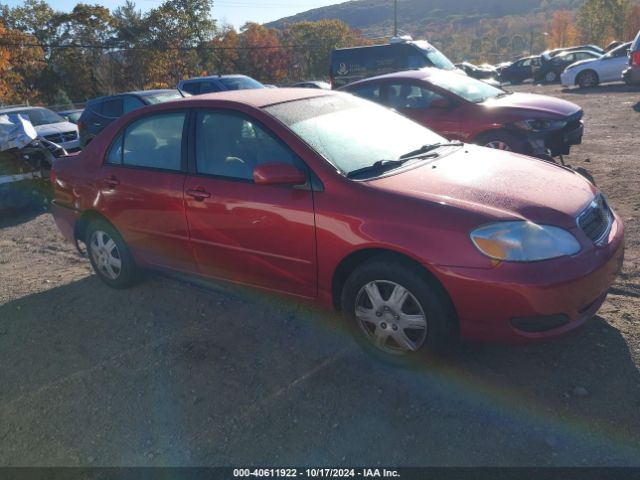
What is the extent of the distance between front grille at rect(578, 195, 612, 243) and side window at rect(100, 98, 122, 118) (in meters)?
10.5

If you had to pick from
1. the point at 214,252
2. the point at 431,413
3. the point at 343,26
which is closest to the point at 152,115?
the point at 214,252

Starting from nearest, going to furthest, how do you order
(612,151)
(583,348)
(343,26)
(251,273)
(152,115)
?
(583,348), (251,273), (152,115), (612,151), (343,26)

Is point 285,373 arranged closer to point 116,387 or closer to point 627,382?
point 116,387

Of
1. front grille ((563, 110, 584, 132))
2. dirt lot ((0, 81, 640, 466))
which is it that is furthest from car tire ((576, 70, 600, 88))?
dirt lot ((0, 81, 640, 466))

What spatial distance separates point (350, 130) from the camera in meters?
3.87

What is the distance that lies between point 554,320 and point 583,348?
23.8 inches

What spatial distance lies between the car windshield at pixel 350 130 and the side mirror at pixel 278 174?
0.75 ft

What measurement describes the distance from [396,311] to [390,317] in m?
0.06

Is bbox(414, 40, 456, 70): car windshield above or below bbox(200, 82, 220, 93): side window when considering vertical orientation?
above

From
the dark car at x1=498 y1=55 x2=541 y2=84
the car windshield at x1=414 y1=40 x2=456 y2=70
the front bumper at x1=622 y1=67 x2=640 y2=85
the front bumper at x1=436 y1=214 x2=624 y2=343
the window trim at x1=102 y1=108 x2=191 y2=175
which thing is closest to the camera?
the front bumper at x1=436 y1=214 x2=624 y2=343

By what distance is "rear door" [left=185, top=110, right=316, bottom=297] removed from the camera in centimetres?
349

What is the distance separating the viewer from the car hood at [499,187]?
3.04 meters

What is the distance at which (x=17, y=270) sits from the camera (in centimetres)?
580

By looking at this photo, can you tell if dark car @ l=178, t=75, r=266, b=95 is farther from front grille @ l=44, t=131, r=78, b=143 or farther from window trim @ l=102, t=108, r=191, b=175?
window trim @ l=102, t=108, r=191, b=175
